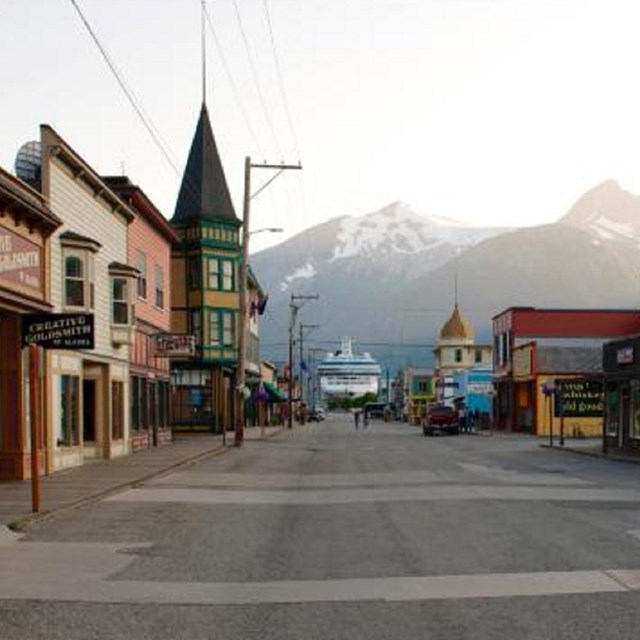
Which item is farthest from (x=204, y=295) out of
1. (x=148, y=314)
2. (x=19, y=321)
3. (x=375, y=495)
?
(x=375, y=495)

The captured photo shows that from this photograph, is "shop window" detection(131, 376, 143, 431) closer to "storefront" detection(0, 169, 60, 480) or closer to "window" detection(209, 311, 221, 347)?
"storefront" detection(0, 169, 60, 480)

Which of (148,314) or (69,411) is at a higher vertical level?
(148,314)

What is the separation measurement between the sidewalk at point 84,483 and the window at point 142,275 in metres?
5.76

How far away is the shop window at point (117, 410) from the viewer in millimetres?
34125

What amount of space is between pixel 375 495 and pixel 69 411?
33.0 ft

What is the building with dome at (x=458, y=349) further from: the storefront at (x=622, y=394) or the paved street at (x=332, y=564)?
the paved street at (x=332, y=564)

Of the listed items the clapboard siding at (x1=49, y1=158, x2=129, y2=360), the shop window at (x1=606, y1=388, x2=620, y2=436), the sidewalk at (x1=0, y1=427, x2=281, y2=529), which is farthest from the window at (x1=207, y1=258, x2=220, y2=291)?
the shop window at (x1=606, y1=388, x2=620, y2=436)

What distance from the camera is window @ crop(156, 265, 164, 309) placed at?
142ft

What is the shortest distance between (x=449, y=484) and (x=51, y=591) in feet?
Answer: 46.7

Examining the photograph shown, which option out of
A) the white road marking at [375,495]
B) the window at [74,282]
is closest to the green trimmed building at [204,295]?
the window at [74,282]

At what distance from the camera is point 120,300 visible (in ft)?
111

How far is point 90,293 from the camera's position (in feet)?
94.8

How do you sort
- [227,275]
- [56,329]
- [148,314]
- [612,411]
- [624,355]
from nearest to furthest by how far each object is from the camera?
[56,329] < [624,355] < [148,314] < [612,411] < [227,275]

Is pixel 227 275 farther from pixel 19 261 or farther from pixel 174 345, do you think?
pixel 19 261
